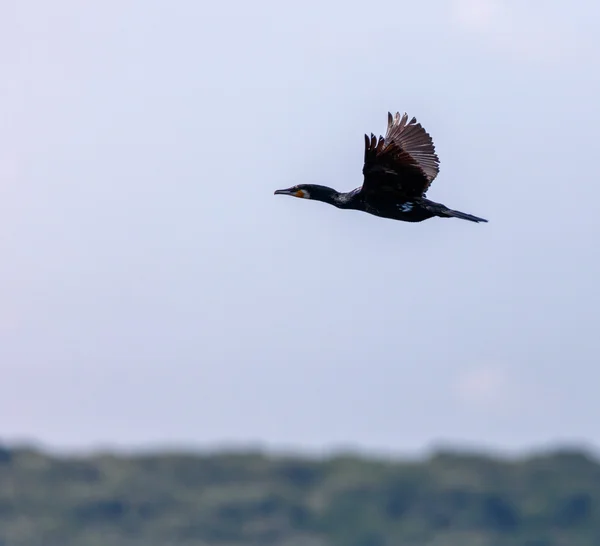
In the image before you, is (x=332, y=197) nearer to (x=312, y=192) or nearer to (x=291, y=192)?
(x=312, y=192)

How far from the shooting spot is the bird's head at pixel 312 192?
65.3ft

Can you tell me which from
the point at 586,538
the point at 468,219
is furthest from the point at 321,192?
the point at 586,538

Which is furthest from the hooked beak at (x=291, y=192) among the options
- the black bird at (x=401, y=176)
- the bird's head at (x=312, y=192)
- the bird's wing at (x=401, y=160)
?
the bird's wing at (x=401, y=160)

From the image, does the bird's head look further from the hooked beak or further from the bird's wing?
the bird's wing

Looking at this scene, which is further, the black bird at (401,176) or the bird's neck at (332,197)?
the bird's neck at (332,197)

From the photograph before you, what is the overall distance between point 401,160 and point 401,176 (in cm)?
21

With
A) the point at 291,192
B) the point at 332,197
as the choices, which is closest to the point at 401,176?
the point at 332,197

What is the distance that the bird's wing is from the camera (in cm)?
1822

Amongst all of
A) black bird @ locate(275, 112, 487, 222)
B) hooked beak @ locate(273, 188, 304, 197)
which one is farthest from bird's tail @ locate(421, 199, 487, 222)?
hooked beak @ locate(273, 188, 304, 197)

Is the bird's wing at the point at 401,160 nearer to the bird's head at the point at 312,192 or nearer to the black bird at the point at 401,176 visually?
the black bird at the point at 401,176

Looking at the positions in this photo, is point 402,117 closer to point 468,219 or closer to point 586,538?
point 468,219

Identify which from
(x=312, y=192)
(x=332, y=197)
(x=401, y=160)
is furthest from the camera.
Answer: (x=312, y=192)

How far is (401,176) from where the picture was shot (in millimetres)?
18438

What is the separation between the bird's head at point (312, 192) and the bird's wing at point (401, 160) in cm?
114
